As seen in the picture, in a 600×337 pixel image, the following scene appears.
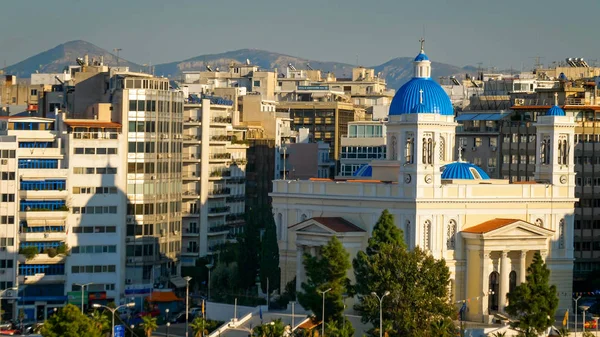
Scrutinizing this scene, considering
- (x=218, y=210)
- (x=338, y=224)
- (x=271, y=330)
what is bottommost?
(x=271, y=330)

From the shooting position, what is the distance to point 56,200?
12850cm

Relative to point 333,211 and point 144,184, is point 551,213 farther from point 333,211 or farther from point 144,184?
point 144,184

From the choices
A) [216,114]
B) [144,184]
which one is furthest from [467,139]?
[144,184]

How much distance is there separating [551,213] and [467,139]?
37.0m

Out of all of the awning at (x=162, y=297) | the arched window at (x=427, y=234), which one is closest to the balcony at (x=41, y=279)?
the awning at (x=162, y=297)

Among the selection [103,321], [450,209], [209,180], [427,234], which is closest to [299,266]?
[427,234]

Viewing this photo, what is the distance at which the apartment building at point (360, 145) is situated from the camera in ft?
547

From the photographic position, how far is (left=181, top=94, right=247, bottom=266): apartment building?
143750 millimetres

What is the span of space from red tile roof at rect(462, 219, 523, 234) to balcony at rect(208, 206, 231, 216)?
38293mm


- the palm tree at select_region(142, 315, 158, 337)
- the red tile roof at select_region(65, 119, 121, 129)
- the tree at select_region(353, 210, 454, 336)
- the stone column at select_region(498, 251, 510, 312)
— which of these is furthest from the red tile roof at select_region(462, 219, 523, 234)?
the red tile roof at select_region(65, 119, 121, 129)

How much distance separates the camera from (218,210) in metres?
148

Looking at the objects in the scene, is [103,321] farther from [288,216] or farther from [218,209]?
[218,209]

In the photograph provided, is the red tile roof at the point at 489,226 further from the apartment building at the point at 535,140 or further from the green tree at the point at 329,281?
the apartment building at the point at 535,140

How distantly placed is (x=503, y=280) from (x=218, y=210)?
135ft
